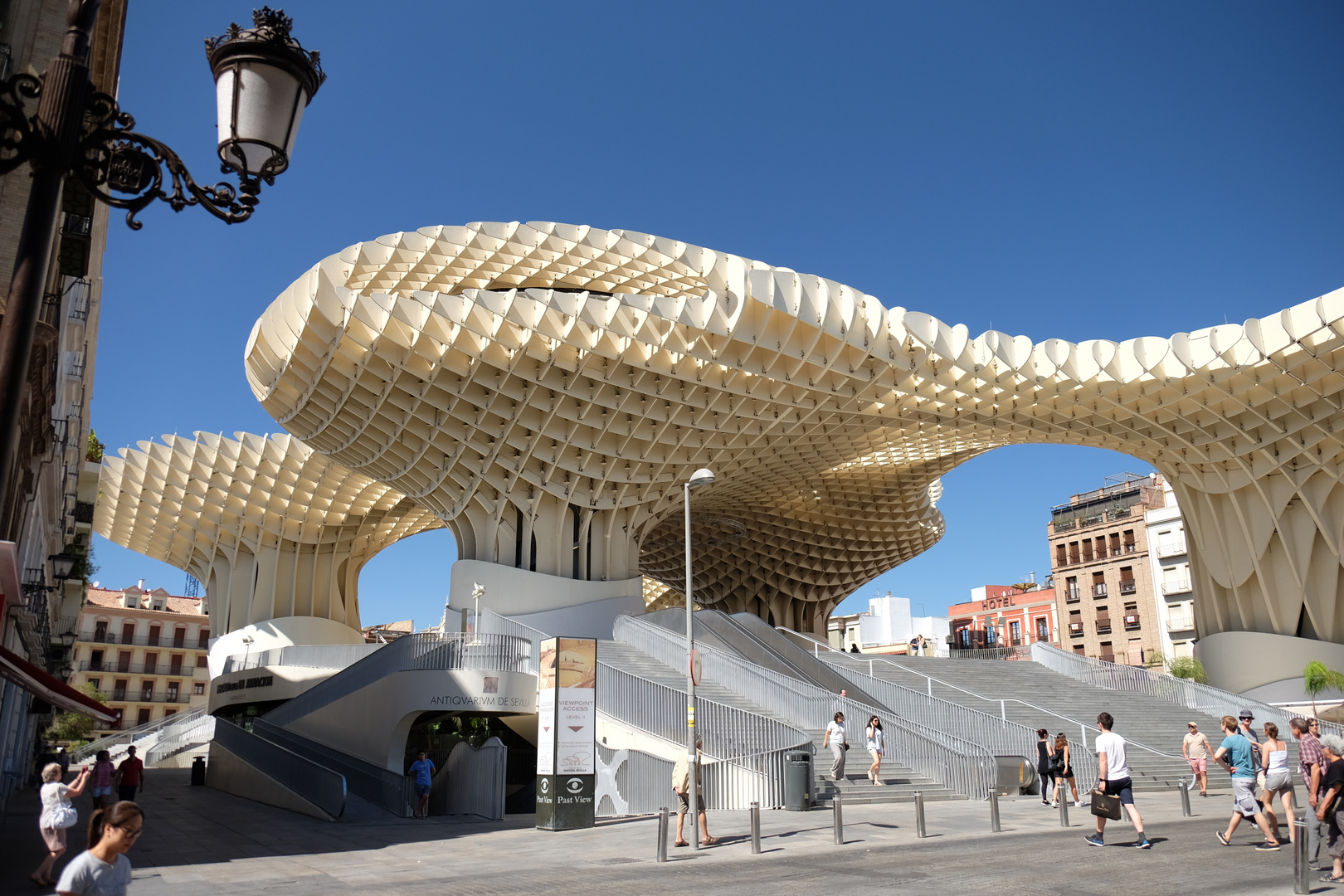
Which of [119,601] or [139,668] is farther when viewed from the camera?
[119,601]

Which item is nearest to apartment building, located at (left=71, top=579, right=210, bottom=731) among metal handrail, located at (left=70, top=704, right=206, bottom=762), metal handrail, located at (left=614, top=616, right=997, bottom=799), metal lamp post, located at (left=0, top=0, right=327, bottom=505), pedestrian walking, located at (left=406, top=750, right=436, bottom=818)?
metal handrail, located at (left=70, top=704, right=206, bottom=762)

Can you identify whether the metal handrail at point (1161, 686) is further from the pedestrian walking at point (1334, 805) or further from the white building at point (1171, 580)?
the white building at point (1171, 580)

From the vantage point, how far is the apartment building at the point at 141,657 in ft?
214

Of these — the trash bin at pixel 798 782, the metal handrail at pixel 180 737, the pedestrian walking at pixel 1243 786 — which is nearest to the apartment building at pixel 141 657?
the metal handrail at pixel 180 737

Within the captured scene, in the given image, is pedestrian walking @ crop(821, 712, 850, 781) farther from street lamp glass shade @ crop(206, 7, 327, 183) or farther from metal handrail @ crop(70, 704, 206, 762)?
metal handrail @ crop(70, 704, 206, 762)

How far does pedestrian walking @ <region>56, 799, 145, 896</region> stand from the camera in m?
4.78

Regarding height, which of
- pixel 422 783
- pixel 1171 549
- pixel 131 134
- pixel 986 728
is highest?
pixel 1171 549

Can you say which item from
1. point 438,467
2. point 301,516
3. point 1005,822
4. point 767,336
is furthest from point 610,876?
point 301,516

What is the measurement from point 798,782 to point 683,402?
57.8 ft

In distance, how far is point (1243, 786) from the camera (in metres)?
11.6

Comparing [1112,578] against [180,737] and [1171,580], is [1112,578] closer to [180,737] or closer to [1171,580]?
[1171,580]

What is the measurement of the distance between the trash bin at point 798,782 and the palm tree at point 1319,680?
2393cm

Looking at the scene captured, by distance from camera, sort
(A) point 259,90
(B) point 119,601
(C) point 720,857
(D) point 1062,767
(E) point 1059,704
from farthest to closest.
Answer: (B) point 119,601
(E) point 1059,704
(D) point 1062,767
(C) point 720,857
(A) point 259,90

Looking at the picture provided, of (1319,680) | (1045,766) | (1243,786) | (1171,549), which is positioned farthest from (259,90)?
(1171,549)
